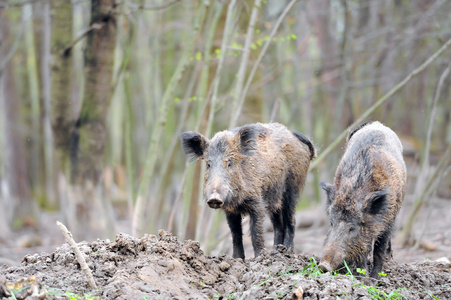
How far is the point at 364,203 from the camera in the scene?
614 cm

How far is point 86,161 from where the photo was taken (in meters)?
10.6

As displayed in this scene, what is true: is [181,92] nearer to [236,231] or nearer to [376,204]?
[236,231]

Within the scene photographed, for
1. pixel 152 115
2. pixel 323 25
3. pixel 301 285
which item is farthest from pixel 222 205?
pixel 323 25

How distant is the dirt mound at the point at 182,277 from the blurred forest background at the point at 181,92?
2813 millimetres

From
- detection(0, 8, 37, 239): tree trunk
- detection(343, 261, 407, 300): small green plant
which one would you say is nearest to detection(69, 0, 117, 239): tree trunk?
detection(343, 261, 407, 300): small green plant

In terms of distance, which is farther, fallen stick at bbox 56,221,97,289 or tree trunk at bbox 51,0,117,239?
tree trunk at bbox 51,0,117,239

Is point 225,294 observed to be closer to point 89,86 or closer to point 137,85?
point 89,86

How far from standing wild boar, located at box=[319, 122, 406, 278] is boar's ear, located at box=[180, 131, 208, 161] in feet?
5.15

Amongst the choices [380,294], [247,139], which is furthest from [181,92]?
[380,294]

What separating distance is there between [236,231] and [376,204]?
1.76 m

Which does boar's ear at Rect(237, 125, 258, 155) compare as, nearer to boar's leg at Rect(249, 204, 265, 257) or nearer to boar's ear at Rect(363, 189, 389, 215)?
boar's leg at Rect(249, 204, 265, 257)

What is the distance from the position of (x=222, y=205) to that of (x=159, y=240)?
766 mm

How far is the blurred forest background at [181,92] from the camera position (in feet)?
32.0

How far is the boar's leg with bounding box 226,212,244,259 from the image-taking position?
6945 millimetres
